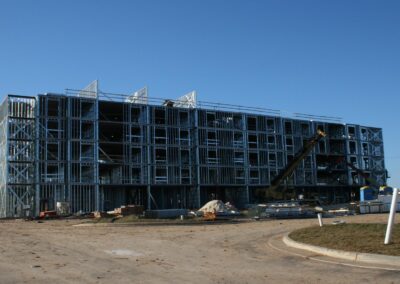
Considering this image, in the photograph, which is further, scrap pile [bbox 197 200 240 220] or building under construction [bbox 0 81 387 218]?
building under construction [bbox 0 81 387 218]

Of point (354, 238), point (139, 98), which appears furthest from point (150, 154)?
point (354, 238)

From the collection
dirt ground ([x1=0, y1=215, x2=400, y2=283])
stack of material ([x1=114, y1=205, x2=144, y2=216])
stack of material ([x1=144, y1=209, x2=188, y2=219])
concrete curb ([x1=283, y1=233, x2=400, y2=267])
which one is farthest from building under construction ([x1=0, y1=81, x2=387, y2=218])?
concrete curb ([x1=283, y1=233, x2=400, y2=267])

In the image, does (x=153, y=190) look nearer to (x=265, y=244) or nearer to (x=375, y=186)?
(x=375, y=186)

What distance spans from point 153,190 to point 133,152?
4.83 m

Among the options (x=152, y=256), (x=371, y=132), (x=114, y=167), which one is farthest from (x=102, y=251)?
(x=371, y=132)

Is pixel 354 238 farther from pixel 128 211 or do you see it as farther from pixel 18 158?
pixel 18 158

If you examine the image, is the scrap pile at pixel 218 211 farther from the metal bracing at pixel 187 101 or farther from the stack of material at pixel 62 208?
the metal bracing at pixel 187 101

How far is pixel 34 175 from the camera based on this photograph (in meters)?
46.6

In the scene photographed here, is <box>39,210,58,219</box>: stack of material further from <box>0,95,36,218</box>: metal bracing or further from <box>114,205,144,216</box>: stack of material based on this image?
<box>114,205,144,216</box>: stack of material

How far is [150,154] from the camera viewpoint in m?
53.9

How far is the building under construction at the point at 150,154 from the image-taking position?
47.6 metres

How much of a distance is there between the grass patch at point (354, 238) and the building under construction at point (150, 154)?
34.1 metres

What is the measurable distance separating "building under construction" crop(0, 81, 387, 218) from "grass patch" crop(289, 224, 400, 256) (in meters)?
34.1

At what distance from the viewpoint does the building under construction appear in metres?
47.6
